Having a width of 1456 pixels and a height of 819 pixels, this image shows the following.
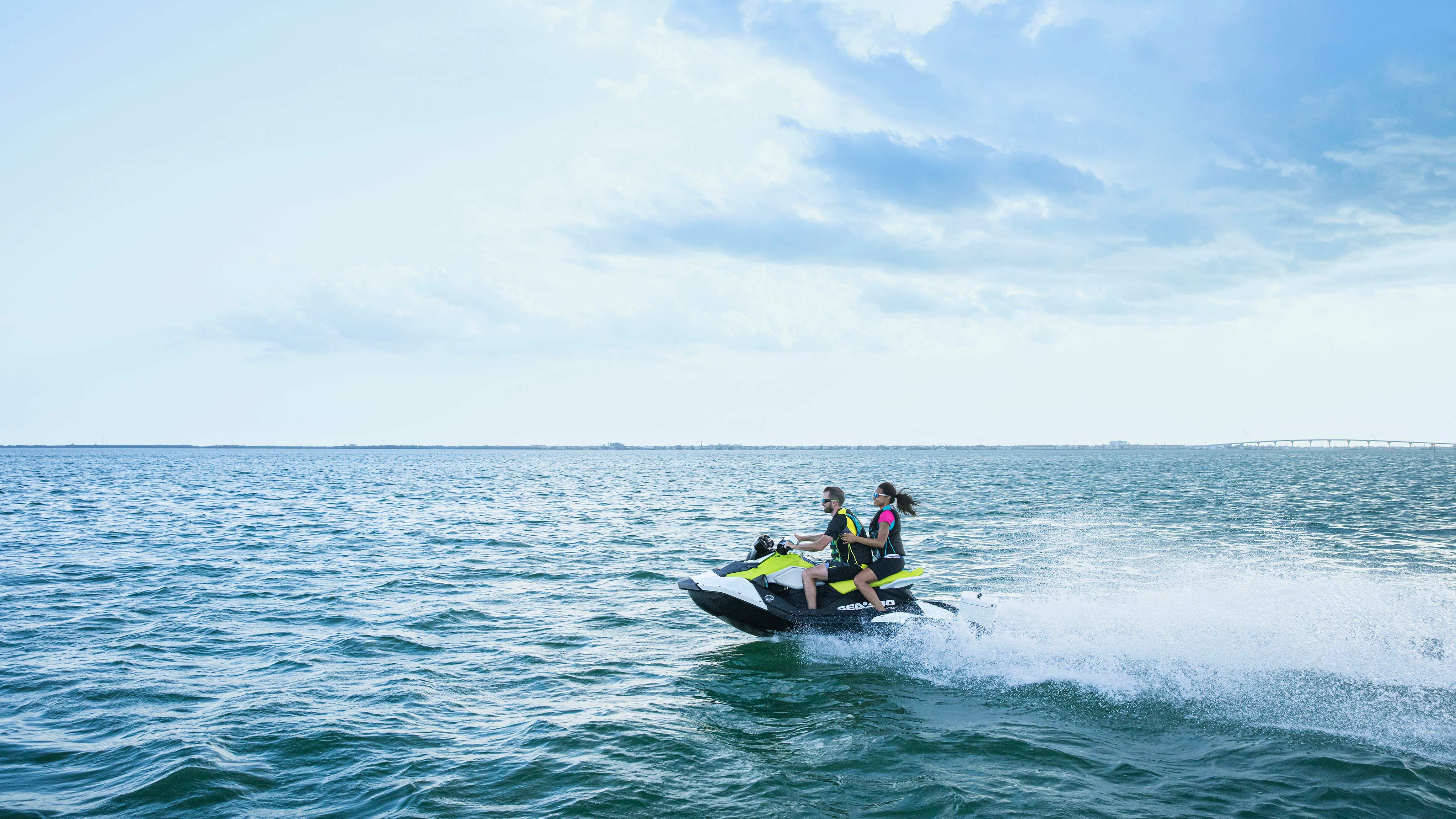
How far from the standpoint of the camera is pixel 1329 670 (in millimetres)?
9570

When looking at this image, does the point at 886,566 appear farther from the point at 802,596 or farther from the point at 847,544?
the point at 802,596

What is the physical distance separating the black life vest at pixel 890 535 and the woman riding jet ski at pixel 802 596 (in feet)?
0.35

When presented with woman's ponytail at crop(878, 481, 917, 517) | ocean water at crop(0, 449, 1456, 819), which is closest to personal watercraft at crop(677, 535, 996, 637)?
ocean water at crop(0, 449, 1456, 819)

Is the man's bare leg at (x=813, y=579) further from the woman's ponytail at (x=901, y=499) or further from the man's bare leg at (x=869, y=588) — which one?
the woman's ponytail at (x=901, y=499)

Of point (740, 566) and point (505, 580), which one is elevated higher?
point (740, 566)

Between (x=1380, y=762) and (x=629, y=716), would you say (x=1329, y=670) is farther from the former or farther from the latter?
(x=629, y=716)

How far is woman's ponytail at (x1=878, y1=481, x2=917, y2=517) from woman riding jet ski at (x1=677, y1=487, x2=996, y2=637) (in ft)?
1.80

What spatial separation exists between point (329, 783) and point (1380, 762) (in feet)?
30.5

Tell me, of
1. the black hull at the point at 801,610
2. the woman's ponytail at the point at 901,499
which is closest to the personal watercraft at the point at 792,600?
the black hull at the point at 801,610

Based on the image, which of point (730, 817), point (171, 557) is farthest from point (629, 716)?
point (171, 557)

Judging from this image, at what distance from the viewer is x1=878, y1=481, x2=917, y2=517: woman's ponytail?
11508 mm

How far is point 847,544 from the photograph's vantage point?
465 inches

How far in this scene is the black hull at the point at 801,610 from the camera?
11.7 m

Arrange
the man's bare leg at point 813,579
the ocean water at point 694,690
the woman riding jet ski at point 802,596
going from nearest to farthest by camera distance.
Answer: the ocean water at point 694,690
the woman riding jet ski at point 802,596
the man's bare leg at point 813,579
